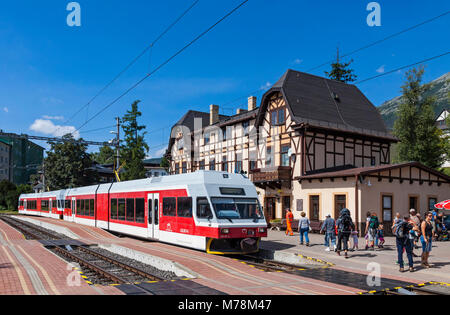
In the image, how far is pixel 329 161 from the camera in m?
27.6

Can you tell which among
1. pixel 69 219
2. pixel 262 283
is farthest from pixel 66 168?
pixel 262 283

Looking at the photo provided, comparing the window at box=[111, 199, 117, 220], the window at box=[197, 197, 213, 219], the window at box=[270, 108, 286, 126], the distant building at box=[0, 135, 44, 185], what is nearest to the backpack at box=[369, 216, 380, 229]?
the window at box=[197, 197, 213, 219]

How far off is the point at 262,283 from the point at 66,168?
55608 millimetres

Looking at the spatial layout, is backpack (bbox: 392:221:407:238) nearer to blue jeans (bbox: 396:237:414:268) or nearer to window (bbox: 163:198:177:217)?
blue jeans (bbox: 396:237:414:268)

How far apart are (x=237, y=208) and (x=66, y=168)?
5044cm

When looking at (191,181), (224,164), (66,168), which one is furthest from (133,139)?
(191,181)

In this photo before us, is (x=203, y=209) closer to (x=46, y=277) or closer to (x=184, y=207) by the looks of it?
(x=184, y=207)

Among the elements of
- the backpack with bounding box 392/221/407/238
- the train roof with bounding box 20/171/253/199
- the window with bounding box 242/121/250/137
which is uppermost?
the window with bounding box 242/121/250/137

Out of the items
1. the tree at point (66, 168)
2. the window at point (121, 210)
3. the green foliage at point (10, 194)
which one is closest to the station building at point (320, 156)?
the window at point (121, 210)

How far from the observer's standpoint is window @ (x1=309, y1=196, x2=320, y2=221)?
24.8 m

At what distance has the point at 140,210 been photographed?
63.0 feet

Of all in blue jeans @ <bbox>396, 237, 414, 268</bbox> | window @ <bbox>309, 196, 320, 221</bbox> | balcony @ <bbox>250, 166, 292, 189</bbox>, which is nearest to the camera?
blue jeans @ <bbox>396, 237, 414, 268</bbox>
